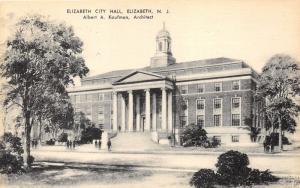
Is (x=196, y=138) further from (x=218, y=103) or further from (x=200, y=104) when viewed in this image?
(x=200, y=104)

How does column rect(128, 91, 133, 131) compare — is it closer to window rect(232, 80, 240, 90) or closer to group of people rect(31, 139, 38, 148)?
group of people rect(31, 139, 38, 148)

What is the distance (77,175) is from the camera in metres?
20.1

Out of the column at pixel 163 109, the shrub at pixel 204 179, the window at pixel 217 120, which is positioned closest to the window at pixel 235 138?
the window at pixel 217 120

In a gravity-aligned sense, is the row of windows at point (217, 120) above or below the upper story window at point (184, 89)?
below

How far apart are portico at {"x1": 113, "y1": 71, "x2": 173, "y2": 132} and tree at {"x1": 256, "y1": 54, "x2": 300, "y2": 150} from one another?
449 inches

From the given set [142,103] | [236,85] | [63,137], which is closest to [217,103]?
[236,85]

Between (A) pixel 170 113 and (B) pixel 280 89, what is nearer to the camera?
(B) pixel 280 89

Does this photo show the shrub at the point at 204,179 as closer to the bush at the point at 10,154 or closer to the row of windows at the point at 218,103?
the bush at the point at 10,154

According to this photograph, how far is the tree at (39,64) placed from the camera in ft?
68.2

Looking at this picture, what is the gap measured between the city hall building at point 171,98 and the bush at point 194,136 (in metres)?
3.46

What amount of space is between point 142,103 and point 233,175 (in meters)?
26.1

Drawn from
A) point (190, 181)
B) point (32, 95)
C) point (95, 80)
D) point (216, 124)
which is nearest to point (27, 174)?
point (32, 95)

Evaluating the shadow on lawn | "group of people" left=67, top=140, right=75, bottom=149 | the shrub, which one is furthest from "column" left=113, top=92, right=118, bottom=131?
the shrub

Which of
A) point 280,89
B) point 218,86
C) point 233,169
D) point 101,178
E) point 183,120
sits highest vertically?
point 218,86
